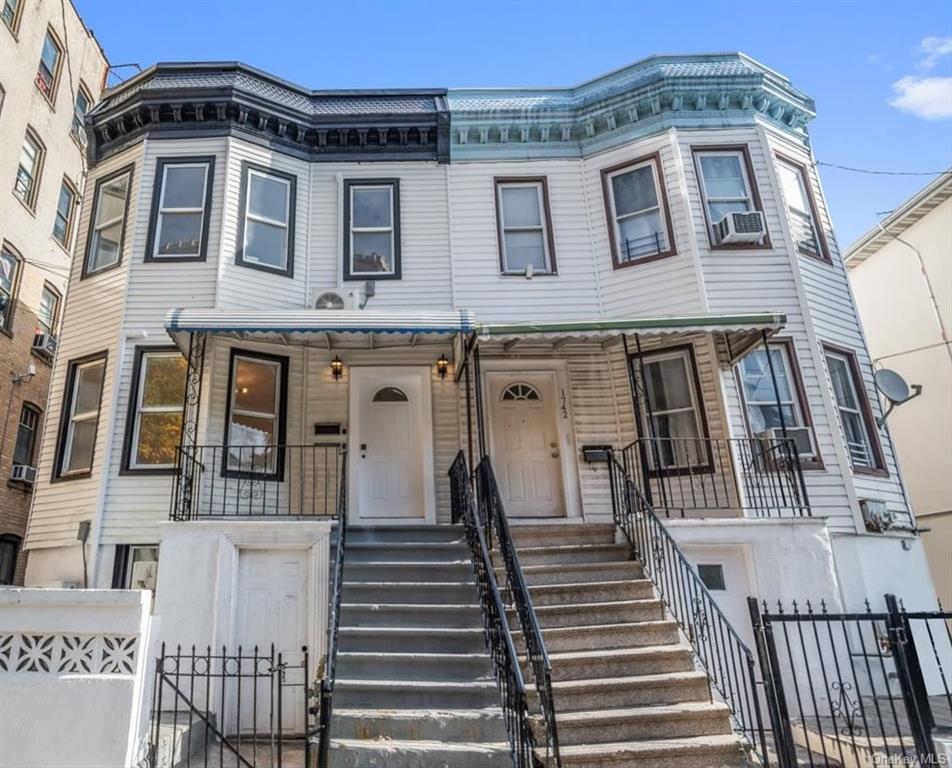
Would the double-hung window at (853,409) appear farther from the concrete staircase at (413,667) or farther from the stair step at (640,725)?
the concrete staircase at (413,667)

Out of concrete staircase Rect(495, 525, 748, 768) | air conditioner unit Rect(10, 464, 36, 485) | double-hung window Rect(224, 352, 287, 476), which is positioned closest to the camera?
concrete staircase Rect(495, 525, 748, 768)

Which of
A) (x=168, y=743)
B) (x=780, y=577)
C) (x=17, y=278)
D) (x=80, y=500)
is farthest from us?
(x=17, y=278)

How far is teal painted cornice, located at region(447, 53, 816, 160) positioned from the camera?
1053cm

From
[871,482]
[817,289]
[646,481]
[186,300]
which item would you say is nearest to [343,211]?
[186,300]

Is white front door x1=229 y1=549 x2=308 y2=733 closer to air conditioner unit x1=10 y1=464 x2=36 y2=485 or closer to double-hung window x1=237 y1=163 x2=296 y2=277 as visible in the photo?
double-hung window x1=237 y1=163 x2=296 y2=277

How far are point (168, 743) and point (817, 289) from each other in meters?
9.94

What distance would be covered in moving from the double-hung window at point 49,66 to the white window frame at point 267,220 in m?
9.13

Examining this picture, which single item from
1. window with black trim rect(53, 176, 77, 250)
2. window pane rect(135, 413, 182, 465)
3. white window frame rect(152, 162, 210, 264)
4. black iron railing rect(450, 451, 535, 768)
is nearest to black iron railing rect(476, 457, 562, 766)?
black iron railing rect(450, 451, 535, 768)

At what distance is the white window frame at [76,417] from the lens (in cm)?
912

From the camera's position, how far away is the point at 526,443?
9727 mm

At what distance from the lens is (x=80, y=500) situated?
8.77 metres

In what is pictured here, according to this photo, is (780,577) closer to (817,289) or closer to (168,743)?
(817,289)

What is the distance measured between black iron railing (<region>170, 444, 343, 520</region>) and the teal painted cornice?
5.72m

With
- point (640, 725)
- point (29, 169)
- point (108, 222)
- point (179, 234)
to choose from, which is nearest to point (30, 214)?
point (29, 169)
